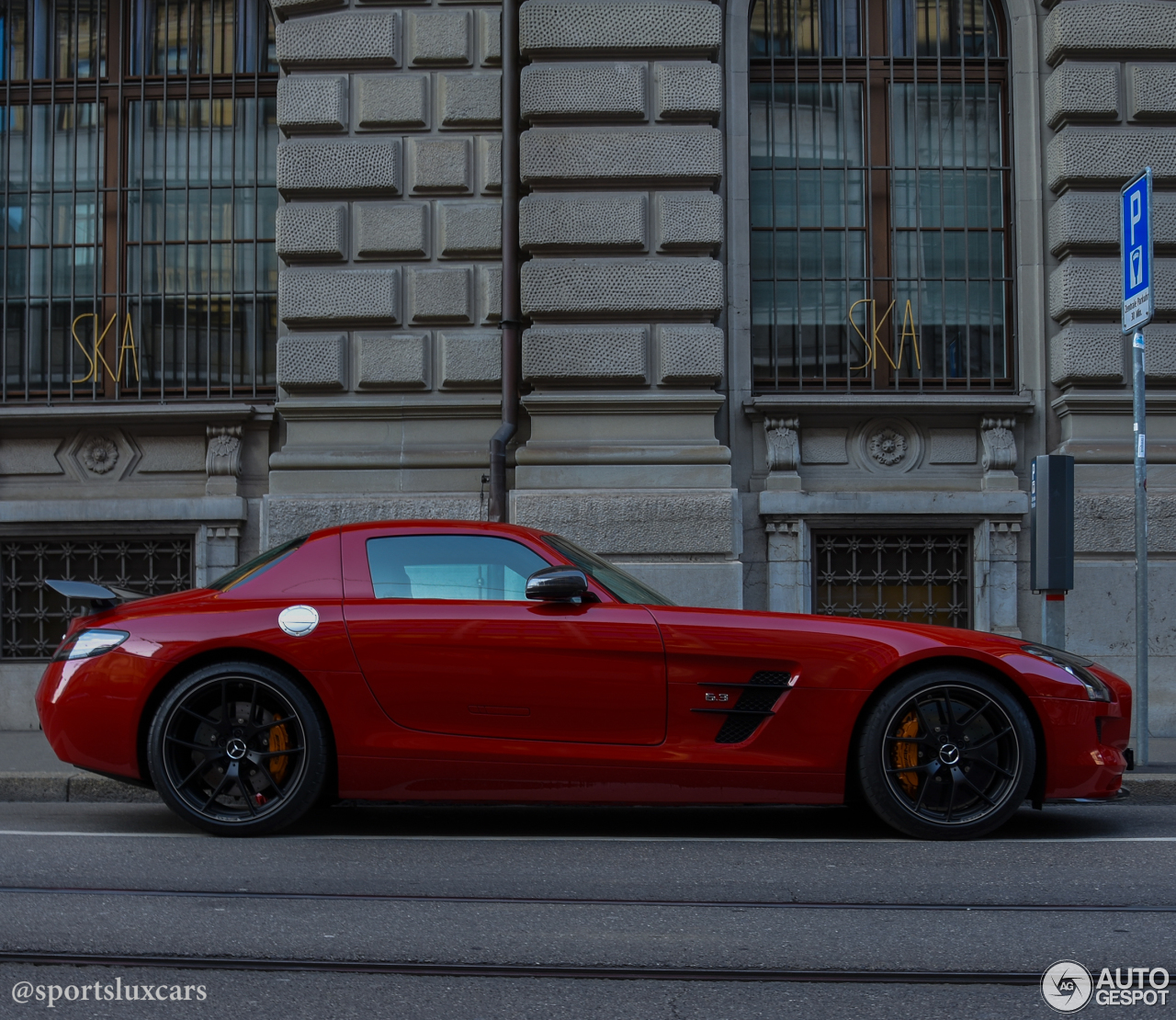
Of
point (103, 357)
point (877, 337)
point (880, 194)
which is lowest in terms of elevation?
point (103, 357)

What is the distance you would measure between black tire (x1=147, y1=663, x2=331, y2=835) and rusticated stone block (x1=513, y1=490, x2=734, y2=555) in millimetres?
4300

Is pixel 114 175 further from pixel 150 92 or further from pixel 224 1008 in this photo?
pixel 224 1008

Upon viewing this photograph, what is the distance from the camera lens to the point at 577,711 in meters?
5.37

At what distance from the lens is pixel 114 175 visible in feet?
36.2

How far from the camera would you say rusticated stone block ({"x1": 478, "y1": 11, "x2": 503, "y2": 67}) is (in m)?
10.3

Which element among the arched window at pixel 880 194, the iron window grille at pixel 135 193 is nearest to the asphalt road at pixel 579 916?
the arched window at pixel 880 194

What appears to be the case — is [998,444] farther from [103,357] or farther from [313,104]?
[103,357]

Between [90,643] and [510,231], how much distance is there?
214 inches

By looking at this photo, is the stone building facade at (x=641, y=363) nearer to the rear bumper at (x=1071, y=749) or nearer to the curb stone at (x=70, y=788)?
the curb stone at (x=70, y=788)

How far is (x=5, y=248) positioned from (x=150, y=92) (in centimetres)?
178

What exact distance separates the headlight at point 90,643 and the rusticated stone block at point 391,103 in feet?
19.0

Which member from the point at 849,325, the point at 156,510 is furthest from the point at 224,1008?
the point at 849,325

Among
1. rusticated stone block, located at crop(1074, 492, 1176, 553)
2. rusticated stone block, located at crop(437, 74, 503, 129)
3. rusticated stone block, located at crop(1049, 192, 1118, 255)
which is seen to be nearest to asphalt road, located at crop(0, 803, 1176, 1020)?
rusticated stone block, located at crop(1074, 492, 1176, 553)

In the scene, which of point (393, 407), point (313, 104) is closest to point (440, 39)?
point (313, 104)
